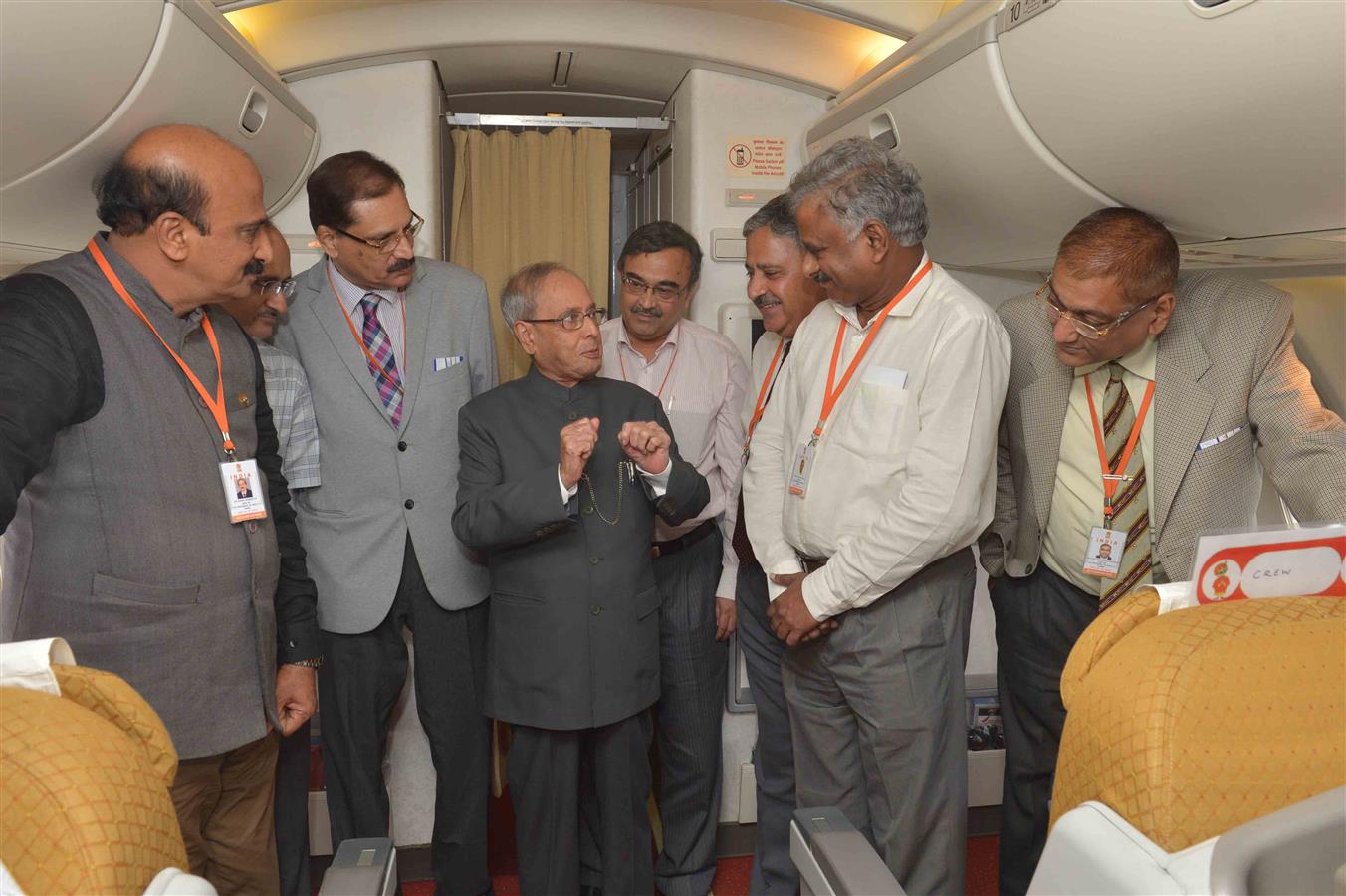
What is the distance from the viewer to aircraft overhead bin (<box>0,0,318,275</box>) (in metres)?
1.79

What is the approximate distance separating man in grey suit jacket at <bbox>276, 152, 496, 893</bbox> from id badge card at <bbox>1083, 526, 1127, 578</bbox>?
5.50 feet

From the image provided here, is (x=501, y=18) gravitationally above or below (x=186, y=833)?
above

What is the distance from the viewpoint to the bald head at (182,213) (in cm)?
196

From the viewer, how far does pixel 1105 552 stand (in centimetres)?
229

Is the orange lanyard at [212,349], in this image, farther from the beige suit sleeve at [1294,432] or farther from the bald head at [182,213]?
the beige suit sleeve at [1294,432]

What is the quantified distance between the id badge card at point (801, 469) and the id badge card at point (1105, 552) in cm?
69

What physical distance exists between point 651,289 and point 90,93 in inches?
62.8

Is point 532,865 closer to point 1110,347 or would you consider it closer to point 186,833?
point 186,833

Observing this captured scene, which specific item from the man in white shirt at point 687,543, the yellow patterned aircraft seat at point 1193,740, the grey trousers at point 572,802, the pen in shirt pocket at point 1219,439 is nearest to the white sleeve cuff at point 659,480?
the man in white shirt at point 687,543

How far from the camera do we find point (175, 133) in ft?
6.62

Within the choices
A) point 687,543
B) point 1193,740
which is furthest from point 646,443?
point 1193,740

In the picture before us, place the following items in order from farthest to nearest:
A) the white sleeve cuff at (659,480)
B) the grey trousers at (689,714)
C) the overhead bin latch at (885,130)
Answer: the grey trousers at (689,714) → the overhead bin latch at (885,130) → the white sleeve cuff at (659,480)

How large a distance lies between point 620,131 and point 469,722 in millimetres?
2610

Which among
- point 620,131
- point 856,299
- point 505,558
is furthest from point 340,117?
point 856,299
